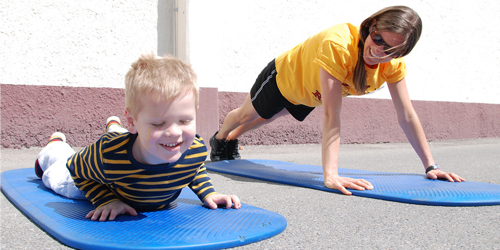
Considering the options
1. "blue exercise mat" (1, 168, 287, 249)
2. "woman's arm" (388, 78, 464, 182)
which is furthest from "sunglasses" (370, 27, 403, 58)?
"blue exercise mat" (1, 168, 287, 249)

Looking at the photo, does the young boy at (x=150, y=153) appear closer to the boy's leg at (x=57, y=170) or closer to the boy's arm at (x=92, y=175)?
the boy's arm at (x=92, y=175)

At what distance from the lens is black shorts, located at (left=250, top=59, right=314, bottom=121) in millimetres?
2799

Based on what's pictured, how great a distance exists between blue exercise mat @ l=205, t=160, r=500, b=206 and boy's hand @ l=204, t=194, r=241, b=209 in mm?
666

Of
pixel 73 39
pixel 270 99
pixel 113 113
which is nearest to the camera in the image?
pixel 270 99

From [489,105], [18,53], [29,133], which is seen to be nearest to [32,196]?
[29,133]

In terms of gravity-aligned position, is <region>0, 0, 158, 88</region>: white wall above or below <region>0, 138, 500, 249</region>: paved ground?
above

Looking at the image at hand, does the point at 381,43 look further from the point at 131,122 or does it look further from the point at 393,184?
the point at 131,122

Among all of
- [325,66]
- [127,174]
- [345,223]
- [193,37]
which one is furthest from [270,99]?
[193,37]

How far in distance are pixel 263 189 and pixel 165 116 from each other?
1086 millimetres

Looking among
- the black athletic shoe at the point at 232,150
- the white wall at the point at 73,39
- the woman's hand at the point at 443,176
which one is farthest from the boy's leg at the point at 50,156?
the woman's hand at the point at 443,176

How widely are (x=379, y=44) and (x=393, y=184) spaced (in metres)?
0.83

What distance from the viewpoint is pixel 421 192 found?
1.98 meters

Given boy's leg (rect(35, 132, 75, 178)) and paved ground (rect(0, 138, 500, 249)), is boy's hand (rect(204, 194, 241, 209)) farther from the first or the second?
boy's leg (rect(35, 132, 75, 178))

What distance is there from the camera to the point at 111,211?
1.50m
